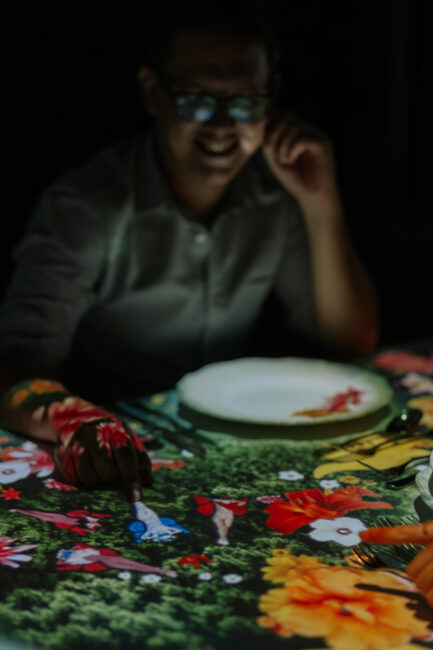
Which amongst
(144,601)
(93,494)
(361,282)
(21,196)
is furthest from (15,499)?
(21,196)

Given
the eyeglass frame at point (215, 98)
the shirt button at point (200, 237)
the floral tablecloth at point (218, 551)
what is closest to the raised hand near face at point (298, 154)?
the eyeglass frame at point (215, 98)

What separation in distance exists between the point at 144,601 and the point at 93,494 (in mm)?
288

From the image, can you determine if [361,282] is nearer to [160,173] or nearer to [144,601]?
[160,173]

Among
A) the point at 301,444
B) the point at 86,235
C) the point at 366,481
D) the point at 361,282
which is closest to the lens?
the point at 366,481

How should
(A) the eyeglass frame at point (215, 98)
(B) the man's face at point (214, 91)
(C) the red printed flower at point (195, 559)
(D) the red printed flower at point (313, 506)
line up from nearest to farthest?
(C) the red printed flower at point (195, 559), (D) the red printed flower at point (313, 506), (A) the eyeglass frame at point (215, 98), (B) the man's face at point (214, 91)

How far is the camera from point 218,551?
0.87 meters

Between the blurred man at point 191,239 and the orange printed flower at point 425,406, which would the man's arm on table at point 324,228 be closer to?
the blurred man at point 191,239

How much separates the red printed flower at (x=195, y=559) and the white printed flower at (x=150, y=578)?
1.5 inches

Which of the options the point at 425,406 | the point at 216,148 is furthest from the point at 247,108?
the point at 425,406

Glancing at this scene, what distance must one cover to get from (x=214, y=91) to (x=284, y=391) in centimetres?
85

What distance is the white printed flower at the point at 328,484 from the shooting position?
105cm

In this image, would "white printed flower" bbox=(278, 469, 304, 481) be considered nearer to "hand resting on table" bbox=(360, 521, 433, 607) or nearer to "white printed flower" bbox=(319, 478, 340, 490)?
"white printed flower" bbox=(319, 478, 340, 490)

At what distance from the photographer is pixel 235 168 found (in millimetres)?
2076

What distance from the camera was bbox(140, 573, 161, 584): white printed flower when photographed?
31.6 inches
